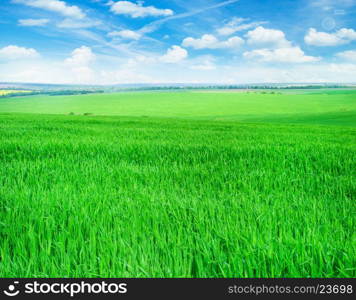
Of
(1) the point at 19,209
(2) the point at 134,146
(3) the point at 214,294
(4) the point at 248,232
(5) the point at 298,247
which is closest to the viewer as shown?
(3) the point at 214,294

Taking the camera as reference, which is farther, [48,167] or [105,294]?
[48,167]

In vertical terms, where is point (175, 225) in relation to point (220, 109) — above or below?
below

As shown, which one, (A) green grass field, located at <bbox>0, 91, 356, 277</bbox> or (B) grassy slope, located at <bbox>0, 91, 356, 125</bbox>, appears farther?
(B) grassy slope, located at <bbox>0, 91, 356, 125</bbox>

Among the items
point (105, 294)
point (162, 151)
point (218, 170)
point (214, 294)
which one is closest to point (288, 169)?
point (218, 170)

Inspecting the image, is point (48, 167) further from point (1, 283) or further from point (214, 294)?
point (214, 294)

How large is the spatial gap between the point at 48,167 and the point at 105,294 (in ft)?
10.6

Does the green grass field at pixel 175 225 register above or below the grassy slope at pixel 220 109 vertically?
below

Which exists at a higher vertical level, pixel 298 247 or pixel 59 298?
pixel 298 247

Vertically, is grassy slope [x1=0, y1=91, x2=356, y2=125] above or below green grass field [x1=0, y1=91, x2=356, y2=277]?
above

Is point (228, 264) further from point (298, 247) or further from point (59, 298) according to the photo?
point (59, 298)

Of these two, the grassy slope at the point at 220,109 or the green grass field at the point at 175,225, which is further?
the grassy slope at the point at 220,109

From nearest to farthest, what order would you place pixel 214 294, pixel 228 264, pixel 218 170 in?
pixel 214 294 < pixel 228 264 < pixel 218 170

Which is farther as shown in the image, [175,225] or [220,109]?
[220,109]

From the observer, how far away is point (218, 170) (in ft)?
13.4
